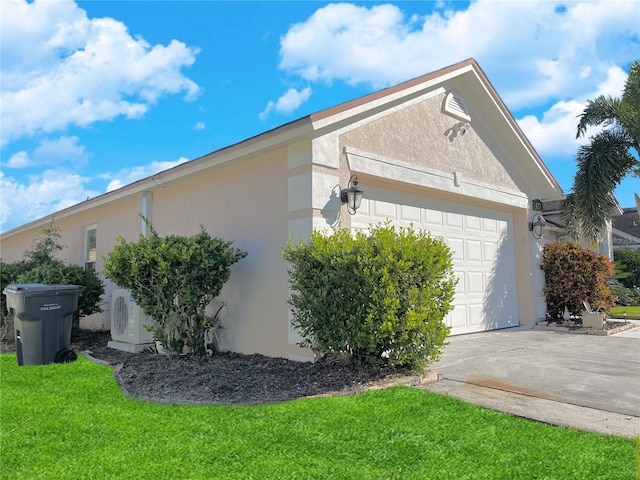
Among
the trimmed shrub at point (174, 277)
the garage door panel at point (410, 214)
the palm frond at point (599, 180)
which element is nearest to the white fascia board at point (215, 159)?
the trimmed shrub at point (174, 277)

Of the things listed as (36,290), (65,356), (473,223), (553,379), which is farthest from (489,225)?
(36,290)

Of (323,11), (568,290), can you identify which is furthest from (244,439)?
(568,290)

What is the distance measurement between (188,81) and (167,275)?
475cm

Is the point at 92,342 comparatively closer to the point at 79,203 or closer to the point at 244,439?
the point at 79,203

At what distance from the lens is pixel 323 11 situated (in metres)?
7.55

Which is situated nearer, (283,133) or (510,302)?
(283,133)

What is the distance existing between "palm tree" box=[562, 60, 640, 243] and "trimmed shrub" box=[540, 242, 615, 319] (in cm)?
99

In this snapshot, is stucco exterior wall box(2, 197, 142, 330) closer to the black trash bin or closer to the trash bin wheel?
the black trash bin

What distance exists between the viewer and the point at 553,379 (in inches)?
206

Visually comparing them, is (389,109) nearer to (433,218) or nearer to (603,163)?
(433,218)

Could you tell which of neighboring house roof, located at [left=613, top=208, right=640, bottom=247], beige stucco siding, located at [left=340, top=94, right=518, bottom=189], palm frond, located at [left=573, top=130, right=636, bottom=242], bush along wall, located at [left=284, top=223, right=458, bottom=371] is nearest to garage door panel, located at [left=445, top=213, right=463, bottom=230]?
beige stucco siding, located at [left=340, top=94, right=518, bottom=189]

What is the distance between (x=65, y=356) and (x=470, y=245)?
7.61 m

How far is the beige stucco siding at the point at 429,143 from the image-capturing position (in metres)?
7.37

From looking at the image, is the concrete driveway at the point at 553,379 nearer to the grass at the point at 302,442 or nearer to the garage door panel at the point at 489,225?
the grass at the point at 302,442
